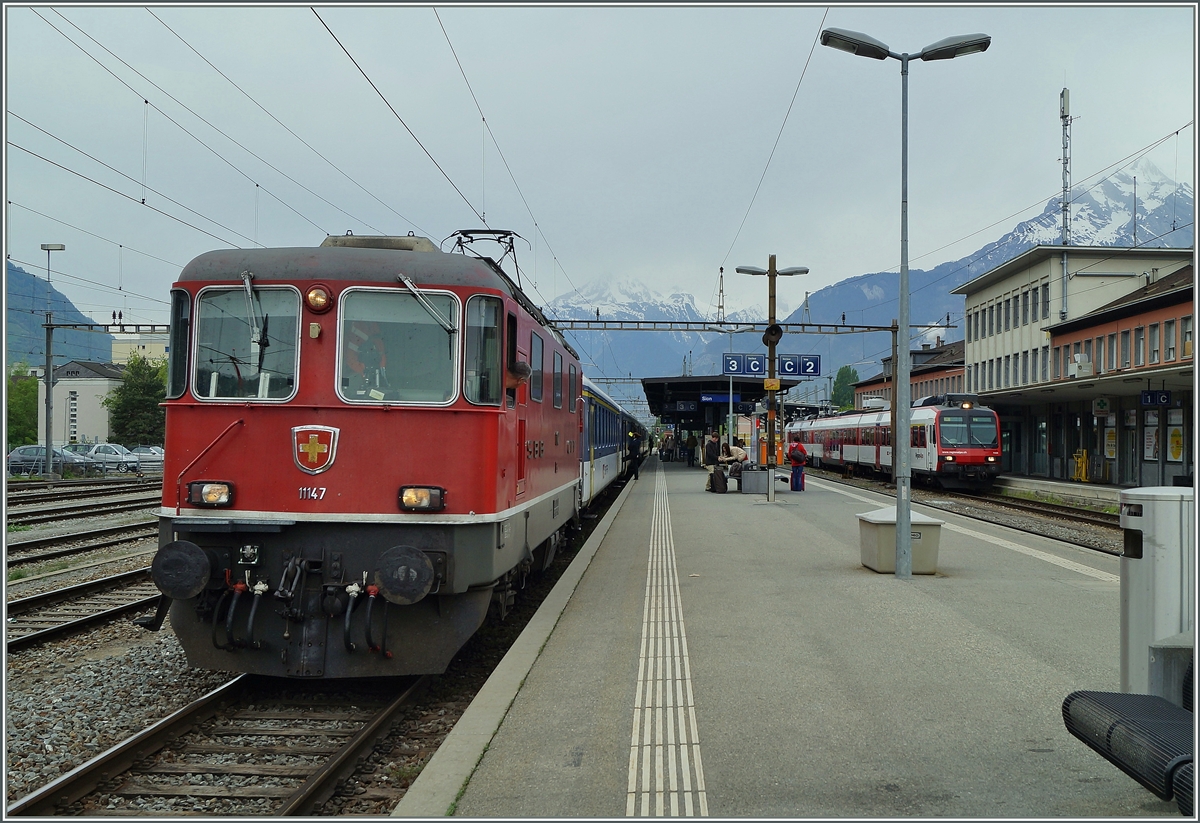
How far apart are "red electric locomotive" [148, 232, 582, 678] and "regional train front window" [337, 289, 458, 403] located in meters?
0.01

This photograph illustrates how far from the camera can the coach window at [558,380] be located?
10266 mm

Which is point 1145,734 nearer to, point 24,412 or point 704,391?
point 704,391

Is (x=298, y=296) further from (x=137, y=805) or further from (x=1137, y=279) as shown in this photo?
(x=1137, y=279)

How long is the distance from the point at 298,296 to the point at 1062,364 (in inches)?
1613

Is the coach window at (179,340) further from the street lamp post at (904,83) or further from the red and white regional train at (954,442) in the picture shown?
the red and white regional train at (954,442)

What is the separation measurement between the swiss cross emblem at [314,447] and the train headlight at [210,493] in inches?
20.1

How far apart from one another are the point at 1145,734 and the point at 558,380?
7.54 metres

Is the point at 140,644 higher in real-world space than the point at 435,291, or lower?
lower

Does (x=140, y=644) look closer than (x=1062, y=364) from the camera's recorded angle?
Yes

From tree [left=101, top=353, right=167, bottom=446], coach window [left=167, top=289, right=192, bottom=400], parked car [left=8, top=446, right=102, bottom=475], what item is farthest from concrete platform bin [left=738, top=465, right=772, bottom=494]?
tree [left=101, top=353, right=167, bottom=446]

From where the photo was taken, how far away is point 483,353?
22.0 ft

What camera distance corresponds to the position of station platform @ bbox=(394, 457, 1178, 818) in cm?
422

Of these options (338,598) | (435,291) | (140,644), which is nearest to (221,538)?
(338,598)

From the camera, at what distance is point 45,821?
13.7 ft
